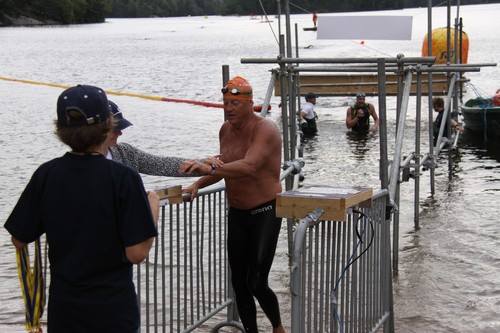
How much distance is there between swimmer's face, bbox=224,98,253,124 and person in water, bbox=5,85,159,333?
2085 mm

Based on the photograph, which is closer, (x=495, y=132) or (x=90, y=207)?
(x=90, y=207)

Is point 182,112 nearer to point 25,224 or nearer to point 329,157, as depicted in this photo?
point 329,157

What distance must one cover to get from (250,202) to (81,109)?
7.63 ft

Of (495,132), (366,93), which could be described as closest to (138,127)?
(366,93)

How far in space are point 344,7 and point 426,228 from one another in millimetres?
67907

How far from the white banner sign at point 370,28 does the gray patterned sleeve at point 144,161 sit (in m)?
6.48

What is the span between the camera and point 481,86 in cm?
3562

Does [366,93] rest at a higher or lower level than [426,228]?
higher

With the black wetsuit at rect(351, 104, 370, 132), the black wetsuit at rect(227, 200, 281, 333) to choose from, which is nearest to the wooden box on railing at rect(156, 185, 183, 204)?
the black wetsuit at rect(227, 200, 281, 333)

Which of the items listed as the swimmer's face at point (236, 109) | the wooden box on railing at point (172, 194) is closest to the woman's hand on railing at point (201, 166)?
the wooden box on railing at point (172, 194)

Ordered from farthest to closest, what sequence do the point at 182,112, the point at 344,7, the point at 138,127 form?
the point at 344,7
the point at 182,112
the point at 138,127

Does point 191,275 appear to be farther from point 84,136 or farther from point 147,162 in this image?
point 84,136

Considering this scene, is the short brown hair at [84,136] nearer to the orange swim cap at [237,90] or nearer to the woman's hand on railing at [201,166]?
the woman's hand on railing at [201,166]

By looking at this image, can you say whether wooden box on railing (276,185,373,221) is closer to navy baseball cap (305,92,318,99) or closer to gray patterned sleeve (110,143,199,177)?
gray patterned sleeve (110,143,199,177)
